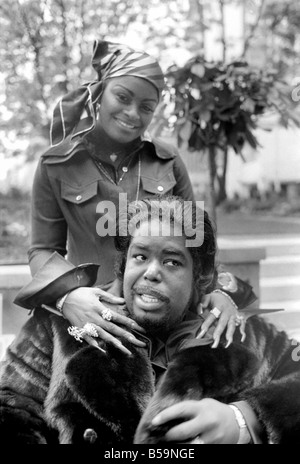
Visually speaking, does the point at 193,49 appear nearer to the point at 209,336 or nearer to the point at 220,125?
the point at 220,125

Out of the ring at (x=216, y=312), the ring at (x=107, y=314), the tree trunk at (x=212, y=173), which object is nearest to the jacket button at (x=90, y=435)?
the ring at (x=107, y=314)

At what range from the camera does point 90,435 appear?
Result: 4.53 ft

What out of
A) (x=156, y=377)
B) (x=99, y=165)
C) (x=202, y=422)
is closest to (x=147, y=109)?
(x=99, y=165)

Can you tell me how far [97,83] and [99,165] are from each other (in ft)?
0.71

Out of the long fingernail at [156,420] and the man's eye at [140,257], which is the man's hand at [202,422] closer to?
the long fingernail at [156,420]

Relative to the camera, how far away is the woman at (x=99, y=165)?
151 cm

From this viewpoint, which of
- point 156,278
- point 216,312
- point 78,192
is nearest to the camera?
point 156,278

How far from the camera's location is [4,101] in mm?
1951

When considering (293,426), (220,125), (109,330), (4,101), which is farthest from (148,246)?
(4,101)

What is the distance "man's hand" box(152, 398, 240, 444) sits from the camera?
1.38 m

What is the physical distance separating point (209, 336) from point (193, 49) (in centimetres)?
112

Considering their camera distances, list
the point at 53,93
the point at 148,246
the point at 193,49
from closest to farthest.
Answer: the point at 148,246 → the point at 53,93 → the point at 193,49

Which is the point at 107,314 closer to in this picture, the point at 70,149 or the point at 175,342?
the point at 175,342

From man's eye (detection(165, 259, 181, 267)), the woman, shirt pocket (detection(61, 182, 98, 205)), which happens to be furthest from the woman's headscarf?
man's eye (detection(165, 259, 181, 267))
